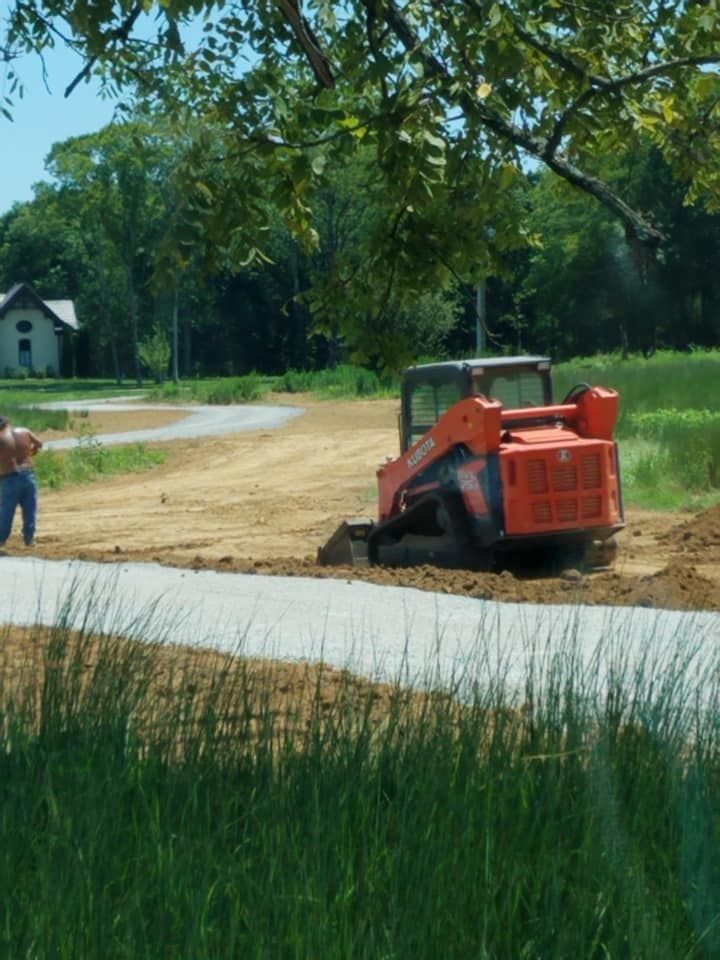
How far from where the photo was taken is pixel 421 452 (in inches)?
613

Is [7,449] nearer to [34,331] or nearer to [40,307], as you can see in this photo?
[40,307]

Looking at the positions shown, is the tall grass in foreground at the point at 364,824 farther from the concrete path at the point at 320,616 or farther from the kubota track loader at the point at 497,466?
the kubota track loader at the point at 497,466

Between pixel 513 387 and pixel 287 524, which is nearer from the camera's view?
pixel 513 387

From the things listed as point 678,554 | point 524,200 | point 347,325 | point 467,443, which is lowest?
point 678,554

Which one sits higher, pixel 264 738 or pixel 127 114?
pixel 127 114

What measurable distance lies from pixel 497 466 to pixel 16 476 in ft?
21.7

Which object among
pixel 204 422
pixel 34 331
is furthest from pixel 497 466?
pixel 34 331

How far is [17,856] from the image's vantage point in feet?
16.3

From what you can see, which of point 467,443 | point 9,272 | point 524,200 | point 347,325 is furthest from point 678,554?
point 9,272

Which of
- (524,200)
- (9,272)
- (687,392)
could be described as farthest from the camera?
(9,272)

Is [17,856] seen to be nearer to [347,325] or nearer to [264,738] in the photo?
[264,738]

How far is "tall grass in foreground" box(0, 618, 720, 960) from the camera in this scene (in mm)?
4402

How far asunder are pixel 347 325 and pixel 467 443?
242 inches

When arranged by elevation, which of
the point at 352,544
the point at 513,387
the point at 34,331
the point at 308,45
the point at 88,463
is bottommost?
the point at 88,463
